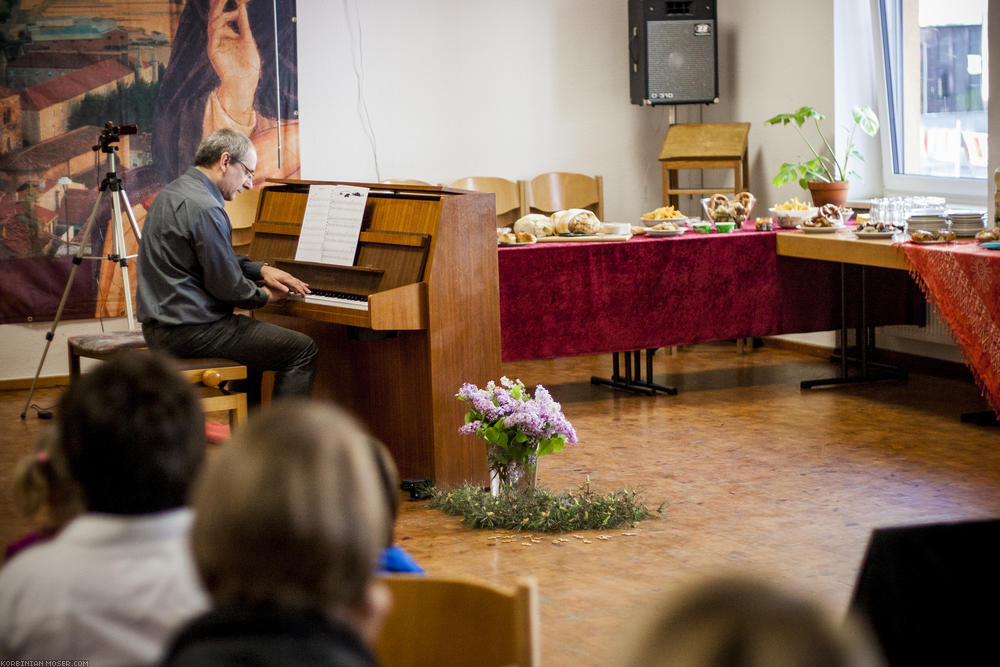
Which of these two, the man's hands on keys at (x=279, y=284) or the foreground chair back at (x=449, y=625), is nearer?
the foreground chair back at (x=449, y=625)

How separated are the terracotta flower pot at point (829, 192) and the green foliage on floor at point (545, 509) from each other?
2936 millimetres

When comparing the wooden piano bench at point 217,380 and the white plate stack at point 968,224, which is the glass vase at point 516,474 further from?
the white plate stack at point 968,224

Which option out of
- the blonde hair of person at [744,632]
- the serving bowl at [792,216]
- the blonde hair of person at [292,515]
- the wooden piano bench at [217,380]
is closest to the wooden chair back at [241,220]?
the wooden piano bench at [217,380]

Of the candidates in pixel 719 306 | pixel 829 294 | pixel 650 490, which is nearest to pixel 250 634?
pixel 650 490

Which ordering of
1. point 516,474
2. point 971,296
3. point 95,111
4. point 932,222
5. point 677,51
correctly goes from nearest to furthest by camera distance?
1. point 516,474
2. point 971,296
3. point 932,222
4. point 95,111
5. point 677,51

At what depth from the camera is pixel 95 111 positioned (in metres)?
6.76

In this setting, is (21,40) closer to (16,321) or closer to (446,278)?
(16,321)

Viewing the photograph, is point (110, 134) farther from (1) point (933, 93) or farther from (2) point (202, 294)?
(1) point (933, 93)

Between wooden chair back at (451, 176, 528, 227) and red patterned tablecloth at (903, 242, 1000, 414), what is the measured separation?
3099 millimetres

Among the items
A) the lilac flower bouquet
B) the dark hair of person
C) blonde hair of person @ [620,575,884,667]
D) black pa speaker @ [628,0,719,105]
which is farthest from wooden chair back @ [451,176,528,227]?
blonde hair of person @ [620,575,884,667]

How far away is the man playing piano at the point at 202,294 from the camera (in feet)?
14.2

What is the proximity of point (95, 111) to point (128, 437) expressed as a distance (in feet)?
19.6

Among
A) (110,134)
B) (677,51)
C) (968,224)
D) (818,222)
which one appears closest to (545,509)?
(968,224)

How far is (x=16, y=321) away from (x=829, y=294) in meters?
4.41
